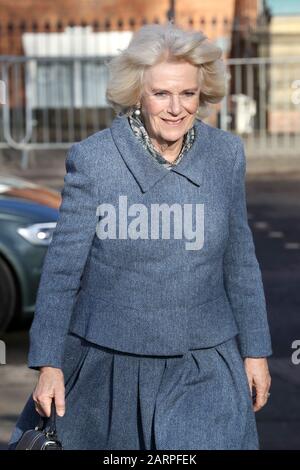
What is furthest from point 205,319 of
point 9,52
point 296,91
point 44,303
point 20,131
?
point 9,52

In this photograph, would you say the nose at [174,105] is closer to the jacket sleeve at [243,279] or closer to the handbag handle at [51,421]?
the jacket sleeve at [243,279]

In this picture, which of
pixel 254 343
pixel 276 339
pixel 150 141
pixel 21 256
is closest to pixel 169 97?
pixel 150 141

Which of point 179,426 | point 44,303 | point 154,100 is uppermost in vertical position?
point 154,100

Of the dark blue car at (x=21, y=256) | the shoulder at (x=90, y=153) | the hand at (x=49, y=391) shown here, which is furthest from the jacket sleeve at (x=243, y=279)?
the dark blue car at (x=21, y=256)

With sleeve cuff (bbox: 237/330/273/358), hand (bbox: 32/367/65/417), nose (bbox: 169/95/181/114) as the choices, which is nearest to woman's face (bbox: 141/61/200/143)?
nose (bbox: 169/95/181/114)

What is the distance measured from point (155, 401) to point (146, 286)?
329mm

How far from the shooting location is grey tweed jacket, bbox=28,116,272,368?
4.16 meters

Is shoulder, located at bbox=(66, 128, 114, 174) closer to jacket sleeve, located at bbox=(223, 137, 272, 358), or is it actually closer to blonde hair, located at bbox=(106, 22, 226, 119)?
blonde hair, located at bbox=(106, 22, 226, 119)

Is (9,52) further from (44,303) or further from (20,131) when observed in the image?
(44,303)

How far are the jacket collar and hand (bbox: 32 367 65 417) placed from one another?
0.59m

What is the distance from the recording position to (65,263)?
419 centimetres

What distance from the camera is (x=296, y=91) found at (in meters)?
21.8

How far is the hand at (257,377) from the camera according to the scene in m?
4.42

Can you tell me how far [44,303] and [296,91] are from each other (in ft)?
58.8
